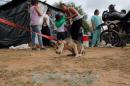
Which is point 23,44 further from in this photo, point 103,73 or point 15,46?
point 103,73

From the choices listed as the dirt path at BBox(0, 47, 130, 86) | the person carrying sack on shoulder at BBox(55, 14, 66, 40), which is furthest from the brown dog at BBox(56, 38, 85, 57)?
the person carrying sack on shoulder at BBox(55, 14, 66, 40)

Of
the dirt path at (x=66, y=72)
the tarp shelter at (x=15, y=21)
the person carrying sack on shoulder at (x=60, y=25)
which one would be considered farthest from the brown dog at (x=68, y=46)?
the tarp shelter at (x=15, y=21)

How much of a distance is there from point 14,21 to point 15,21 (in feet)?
0.24

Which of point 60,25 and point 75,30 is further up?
point 60,25

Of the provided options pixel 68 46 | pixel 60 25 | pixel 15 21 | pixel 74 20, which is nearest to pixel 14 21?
pixel 15 21

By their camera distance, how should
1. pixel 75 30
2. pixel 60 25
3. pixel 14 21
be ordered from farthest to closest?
pixel 14 21
pixel 60 25
pixel 75 30

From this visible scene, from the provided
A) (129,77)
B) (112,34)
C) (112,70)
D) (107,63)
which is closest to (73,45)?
(107,63)

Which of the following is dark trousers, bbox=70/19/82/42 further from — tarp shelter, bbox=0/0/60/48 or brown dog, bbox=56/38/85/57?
tarp shelter, bbox=0/0/60/48

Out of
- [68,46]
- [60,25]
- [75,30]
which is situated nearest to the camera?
[68,46]

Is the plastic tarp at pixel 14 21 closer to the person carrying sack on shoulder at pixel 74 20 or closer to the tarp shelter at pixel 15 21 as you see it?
the tarp shelter at pixel 15 21

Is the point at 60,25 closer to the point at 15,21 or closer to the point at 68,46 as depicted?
the point at 15,21

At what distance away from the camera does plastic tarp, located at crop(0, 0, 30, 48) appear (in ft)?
59.7

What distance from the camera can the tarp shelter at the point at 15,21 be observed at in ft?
59.7

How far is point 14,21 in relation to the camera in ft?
60.3
